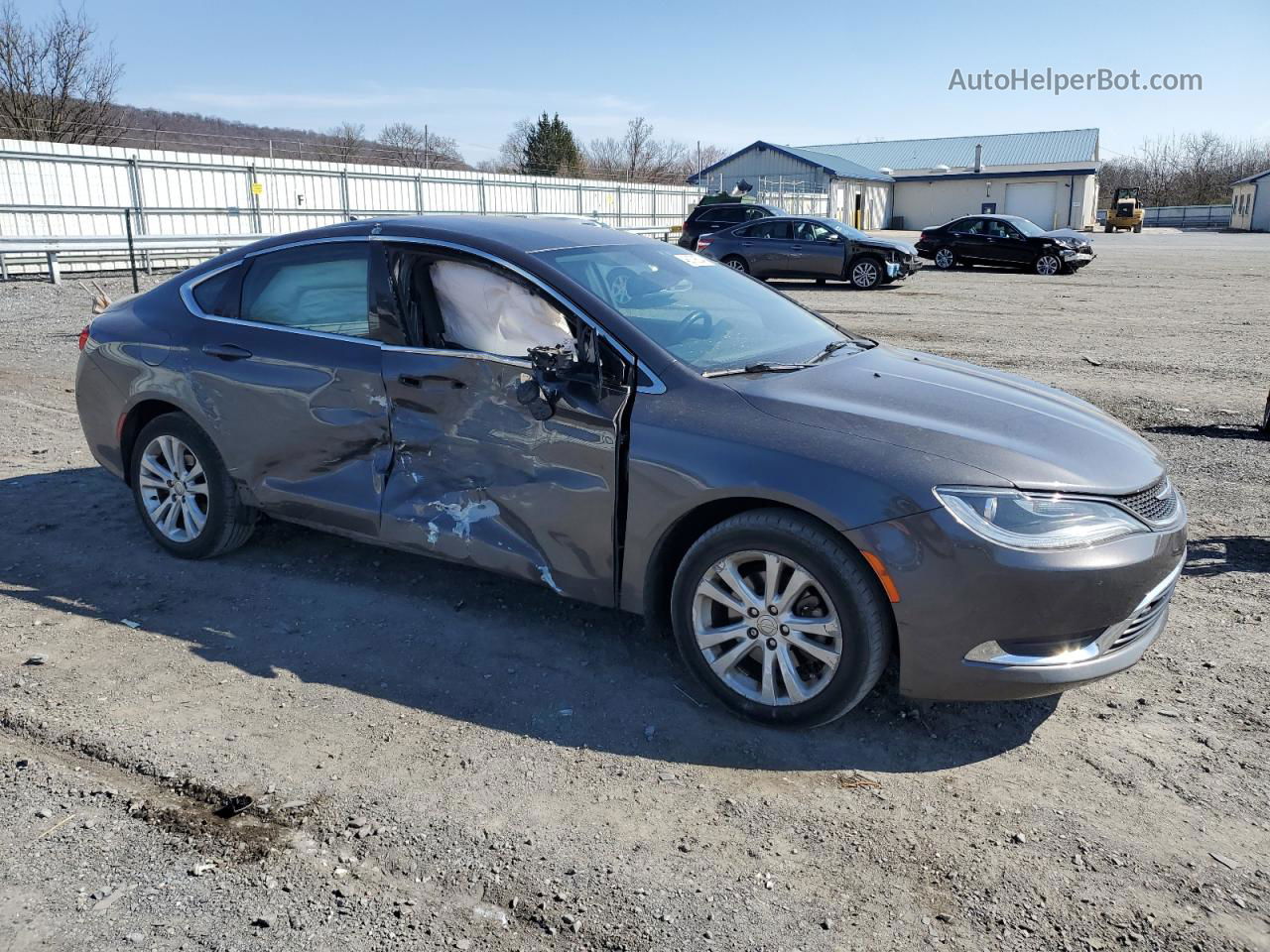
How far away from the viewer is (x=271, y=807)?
3.05m

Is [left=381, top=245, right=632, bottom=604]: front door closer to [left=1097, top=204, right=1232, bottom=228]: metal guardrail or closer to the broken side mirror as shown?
the broken side mirror

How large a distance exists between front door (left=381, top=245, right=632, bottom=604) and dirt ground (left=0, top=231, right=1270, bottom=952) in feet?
1.55

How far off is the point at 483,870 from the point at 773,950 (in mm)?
833

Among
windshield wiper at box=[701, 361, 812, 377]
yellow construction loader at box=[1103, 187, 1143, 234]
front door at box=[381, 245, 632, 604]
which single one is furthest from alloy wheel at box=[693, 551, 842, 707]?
yellow construction loader at box=[1103, 187, 1143, 234]

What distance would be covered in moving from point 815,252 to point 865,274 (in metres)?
1.20

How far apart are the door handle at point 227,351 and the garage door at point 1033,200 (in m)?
63.3

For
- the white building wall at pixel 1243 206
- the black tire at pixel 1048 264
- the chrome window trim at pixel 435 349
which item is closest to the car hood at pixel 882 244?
the black tire at pixel 1048 264

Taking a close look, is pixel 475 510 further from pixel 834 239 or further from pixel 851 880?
pixel 834 239

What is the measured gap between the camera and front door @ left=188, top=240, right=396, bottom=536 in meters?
4.32

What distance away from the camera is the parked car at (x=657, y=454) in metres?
3.16

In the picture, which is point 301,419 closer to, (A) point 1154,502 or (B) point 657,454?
(B) point 657,454

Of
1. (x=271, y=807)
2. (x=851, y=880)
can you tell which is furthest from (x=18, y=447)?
(x=851, y=880)

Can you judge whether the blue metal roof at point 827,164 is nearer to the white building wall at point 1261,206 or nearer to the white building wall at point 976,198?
the white building wall at point 976,198

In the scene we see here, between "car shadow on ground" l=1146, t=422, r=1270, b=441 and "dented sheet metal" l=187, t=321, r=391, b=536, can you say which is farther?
"car shadow on ground" l=1146, t=422, r=1270, b=441
